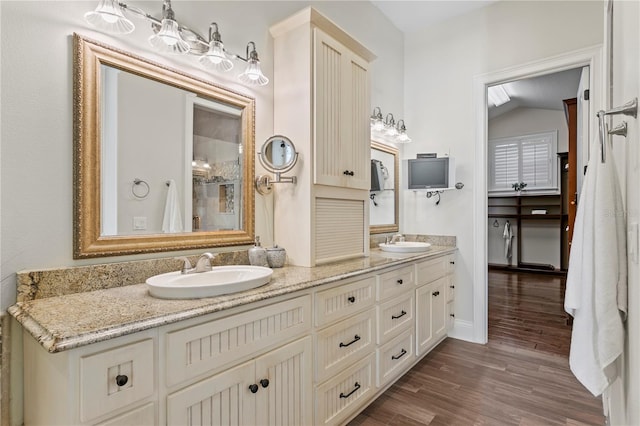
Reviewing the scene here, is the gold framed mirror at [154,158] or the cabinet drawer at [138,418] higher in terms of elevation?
the gold framed mirror at [154,158]

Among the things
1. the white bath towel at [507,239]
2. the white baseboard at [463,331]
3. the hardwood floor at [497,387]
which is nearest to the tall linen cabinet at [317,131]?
the hardwood floor at [497,387]

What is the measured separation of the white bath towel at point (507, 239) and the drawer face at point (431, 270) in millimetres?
4262

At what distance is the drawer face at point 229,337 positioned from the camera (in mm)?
1038

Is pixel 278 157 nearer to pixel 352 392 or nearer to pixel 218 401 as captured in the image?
pixel 218 401

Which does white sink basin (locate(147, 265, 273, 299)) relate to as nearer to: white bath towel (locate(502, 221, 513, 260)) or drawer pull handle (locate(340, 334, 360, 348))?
drawer pull handle (locate(340, 334, 360, 348))

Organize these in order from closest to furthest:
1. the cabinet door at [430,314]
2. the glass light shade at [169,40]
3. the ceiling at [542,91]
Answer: the glass light shade at [169,40] → the cabinet door at [430,314] → the ceiling at [542,91]

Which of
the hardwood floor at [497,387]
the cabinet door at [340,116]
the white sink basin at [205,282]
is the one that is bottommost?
the hardwood floor at [497,387]

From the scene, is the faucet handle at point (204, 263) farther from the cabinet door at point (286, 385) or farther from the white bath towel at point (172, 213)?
the cabinet door at point (286, 385)

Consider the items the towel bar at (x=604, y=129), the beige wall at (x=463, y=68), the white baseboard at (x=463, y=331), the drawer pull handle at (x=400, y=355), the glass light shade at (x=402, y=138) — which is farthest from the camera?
the glass light shade at (x=402, y=138)

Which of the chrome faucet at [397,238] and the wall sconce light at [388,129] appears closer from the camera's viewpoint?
the wall sconce light at [388,129]

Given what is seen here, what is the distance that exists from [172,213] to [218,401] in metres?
0.88

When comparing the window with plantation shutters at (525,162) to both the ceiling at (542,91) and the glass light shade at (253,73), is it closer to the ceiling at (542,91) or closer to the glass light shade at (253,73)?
the ceiling at (542,91)

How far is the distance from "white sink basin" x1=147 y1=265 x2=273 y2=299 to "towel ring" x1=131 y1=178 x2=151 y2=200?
38 centimetres

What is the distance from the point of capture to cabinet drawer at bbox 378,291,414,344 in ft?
6.69
